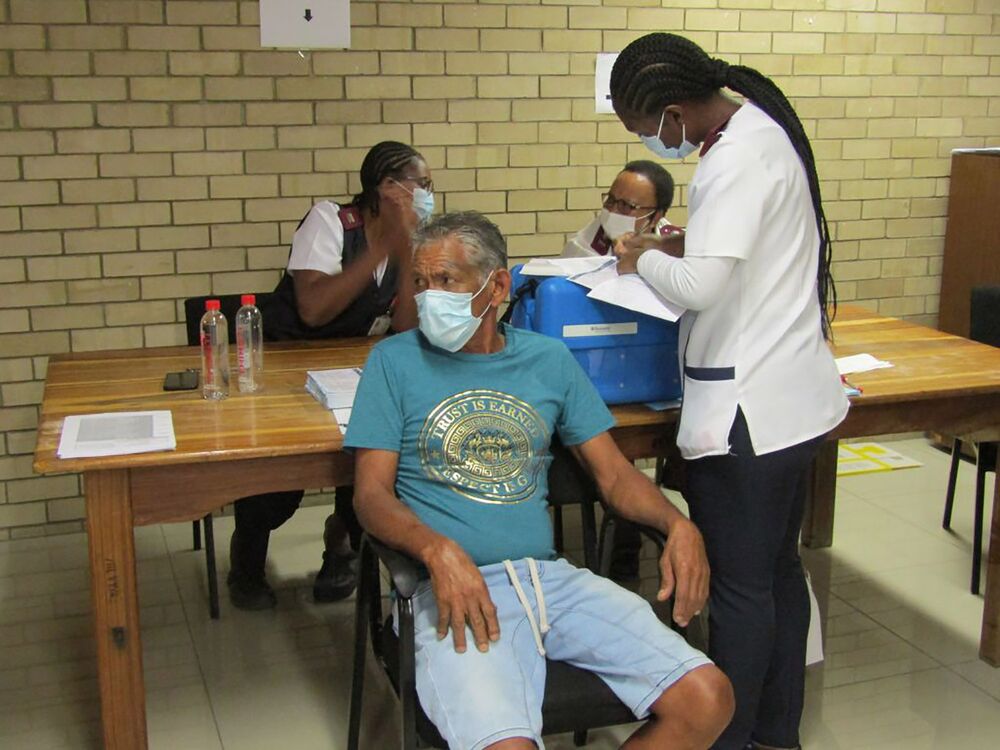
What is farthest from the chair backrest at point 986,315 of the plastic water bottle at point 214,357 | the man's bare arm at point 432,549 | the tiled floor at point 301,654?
the plastic water bottle at point 214,357

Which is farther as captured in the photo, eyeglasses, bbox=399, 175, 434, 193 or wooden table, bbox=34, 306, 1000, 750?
eyeglasses, bbox=399, 175, 434, 193

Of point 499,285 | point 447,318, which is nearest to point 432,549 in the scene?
point 447,318

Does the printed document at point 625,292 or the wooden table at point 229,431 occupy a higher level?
the printed document at point 625,292

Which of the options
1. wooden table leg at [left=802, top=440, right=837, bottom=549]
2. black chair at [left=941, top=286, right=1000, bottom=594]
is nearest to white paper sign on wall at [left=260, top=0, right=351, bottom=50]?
wooden table leg at [left=802, top=440, right=837, bottom=549]

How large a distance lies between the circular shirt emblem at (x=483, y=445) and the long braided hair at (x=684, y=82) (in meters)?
0.68

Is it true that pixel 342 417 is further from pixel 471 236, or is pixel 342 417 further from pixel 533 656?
pixel 533 656

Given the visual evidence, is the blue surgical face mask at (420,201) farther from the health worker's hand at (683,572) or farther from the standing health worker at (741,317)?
the health worker's hand at (683,572)

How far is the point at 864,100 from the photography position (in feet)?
15.4

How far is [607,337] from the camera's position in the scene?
259 cm

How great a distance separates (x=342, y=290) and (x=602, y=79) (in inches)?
64.4

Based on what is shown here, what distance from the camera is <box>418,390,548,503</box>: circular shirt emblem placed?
2.24 m

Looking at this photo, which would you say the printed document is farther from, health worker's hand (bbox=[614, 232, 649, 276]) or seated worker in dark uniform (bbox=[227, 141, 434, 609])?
seated worker in dark uniform (bbox=[227, 141, 434, 609])

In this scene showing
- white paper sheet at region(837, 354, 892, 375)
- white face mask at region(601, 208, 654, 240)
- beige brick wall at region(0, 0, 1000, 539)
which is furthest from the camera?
beige brick wall at region(0, 0, 1000, 539)

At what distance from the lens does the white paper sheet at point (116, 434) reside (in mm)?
2242
